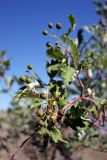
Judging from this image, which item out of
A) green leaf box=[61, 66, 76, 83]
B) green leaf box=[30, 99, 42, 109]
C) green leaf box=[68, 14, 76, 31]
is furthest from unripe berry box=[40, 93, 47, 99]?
green leaf box=[68, 14, 76, 31]

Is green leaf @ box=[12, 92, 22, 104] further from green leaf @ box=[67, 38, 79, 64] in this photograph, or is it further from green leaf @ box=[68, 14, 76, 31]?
green leaf @ box=[68, 14, 76, 31]

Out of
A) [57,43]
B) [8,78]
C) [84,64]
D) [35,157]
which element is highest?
[8,78]

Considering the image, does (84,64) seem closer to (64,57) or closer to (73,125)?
A: (64,57)

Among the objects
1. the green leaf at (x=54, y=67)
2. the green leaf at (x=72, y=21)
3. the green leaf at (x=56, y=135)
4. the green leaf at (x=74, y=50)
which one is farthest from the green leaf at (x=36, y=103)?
the green leaf at (x=72, y=21)

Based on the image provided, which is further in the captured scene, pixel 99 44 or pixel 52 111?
pixel 99 44

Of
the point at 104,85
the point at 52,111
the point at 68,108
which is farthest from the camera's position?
the point at 104,85

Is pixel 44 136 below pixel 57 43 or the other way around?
below

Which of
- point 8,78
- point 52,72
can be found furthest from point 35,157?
point 52,72

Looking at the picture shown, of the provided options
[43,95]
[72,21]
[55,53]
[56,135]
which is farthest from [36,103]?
[72,21]
